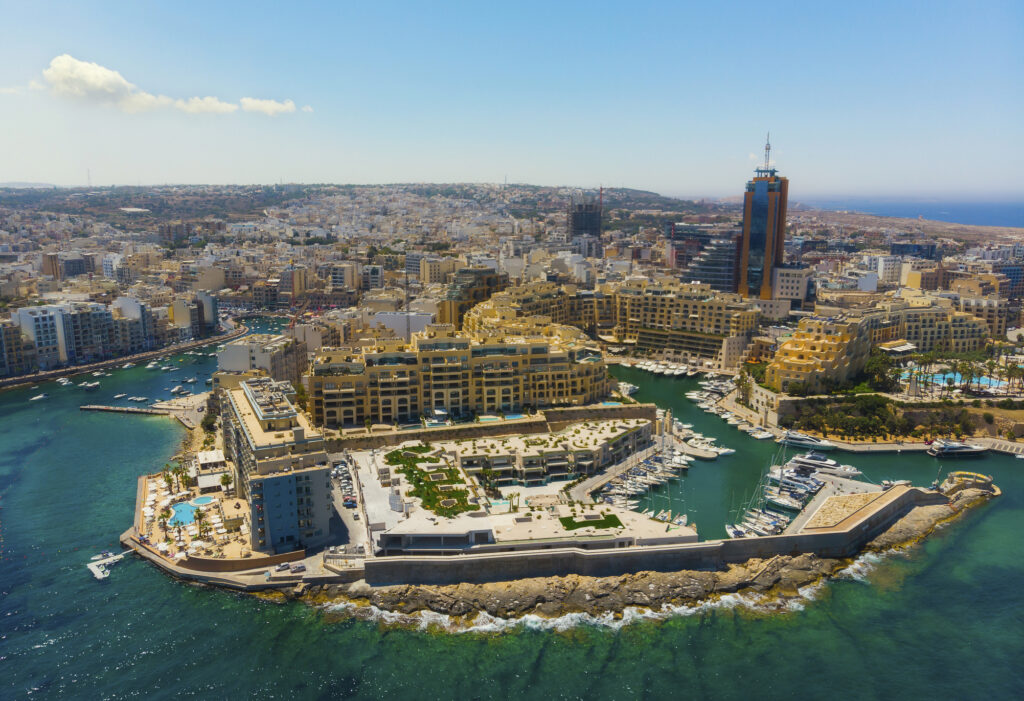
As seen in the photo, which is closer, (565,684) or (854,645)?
(565,684)

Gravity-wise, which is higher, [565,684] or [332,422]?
[332,422]

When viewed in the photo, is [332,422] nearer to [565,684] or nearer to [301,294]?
[565,684]

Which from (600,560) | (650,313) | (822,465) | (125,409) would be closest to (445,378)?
(600,560)

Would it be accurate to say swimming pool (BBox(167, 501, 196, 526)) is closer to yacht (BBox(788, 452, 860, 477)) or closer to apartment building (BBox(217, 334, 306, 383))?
apartment building (BBox(217, 334, 306, 383))

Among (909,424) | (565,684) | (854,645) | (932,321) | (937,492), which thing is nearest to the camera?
(565,684)

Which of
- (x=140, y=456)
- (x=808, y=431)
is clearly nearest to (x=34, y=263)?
(x=140, y=456)

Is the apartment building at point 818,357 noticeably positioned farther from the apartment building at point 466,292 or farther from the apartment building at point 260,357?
the apartment building at point 260,357

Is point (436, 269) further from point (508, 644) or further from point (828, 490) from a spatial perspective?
point (508, 644)
